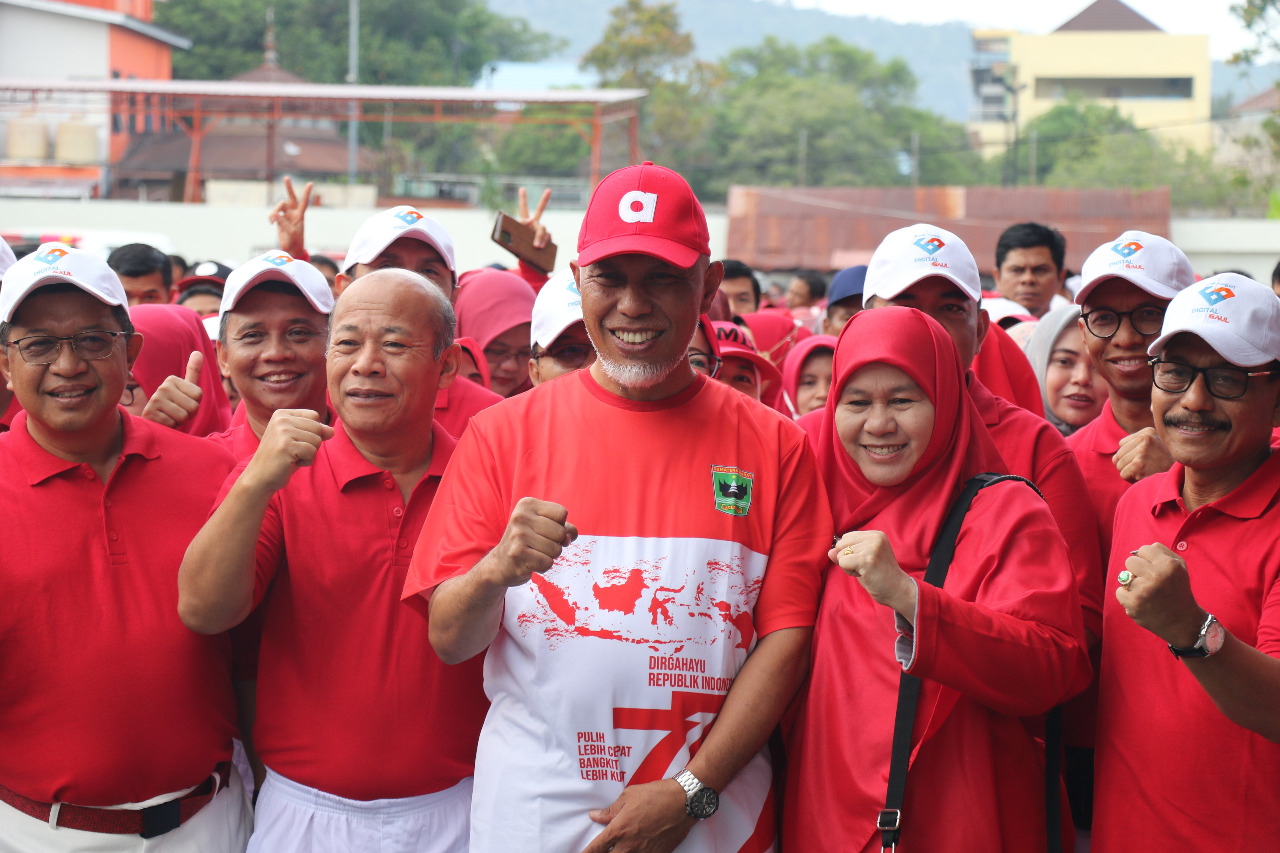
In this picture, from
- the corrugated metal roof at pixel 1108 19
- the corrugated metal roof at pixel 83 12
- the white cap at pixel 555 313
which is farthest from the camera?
the corrugated metal roof at pixel 1108 19

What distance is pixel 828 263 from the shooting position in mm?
28188

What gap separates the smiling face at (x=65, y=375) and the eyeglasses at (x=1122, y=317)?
3017mm

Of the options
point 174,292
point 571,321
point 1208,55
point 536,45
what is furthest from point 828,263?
point 1208,55

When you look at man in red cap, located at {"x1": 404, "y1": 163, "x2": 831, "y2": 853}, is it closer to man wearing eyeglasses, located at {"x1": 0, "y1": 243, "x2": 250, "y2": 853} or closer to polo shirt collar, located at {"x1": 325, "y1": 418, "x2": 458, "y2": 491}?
polo shirt collar, located at {"x1": 325, "y1": 418, "x2": 458, "y2": 491}

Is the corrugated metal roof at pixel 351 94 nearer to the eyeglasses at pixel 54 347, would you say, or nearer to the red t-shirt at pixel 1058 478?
the eyeglasses at pixel 54 347

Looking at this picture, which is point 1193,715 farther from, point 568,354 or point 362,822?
point 568,354

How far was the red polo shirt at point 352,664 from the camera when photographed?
290 centimetres

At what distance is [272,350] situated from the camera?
3502 mm

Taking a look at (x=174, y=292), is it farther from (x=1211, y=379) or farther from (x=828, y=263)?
(x=828, y=263)

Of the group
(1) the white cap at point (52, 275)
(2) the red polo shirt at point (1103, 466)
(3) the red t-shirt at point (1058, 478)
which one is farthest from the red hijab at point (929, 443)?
(1) the white cap at point (52, 275)

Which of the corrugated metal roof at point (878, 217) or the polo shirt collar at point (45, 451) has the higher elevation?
the corrugated metal roof at point (878, 217)

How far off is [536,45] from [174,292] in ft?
291

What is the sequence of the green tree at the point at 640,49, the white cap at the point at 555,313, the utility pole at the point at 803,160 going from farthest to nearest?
the green tree at the point at 640,49
the utility pole at the point at 803,160
the white cap at the point at 555,313

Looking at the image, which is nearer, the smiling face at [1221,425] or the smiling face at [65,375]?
the smiling face at [1221,425]
